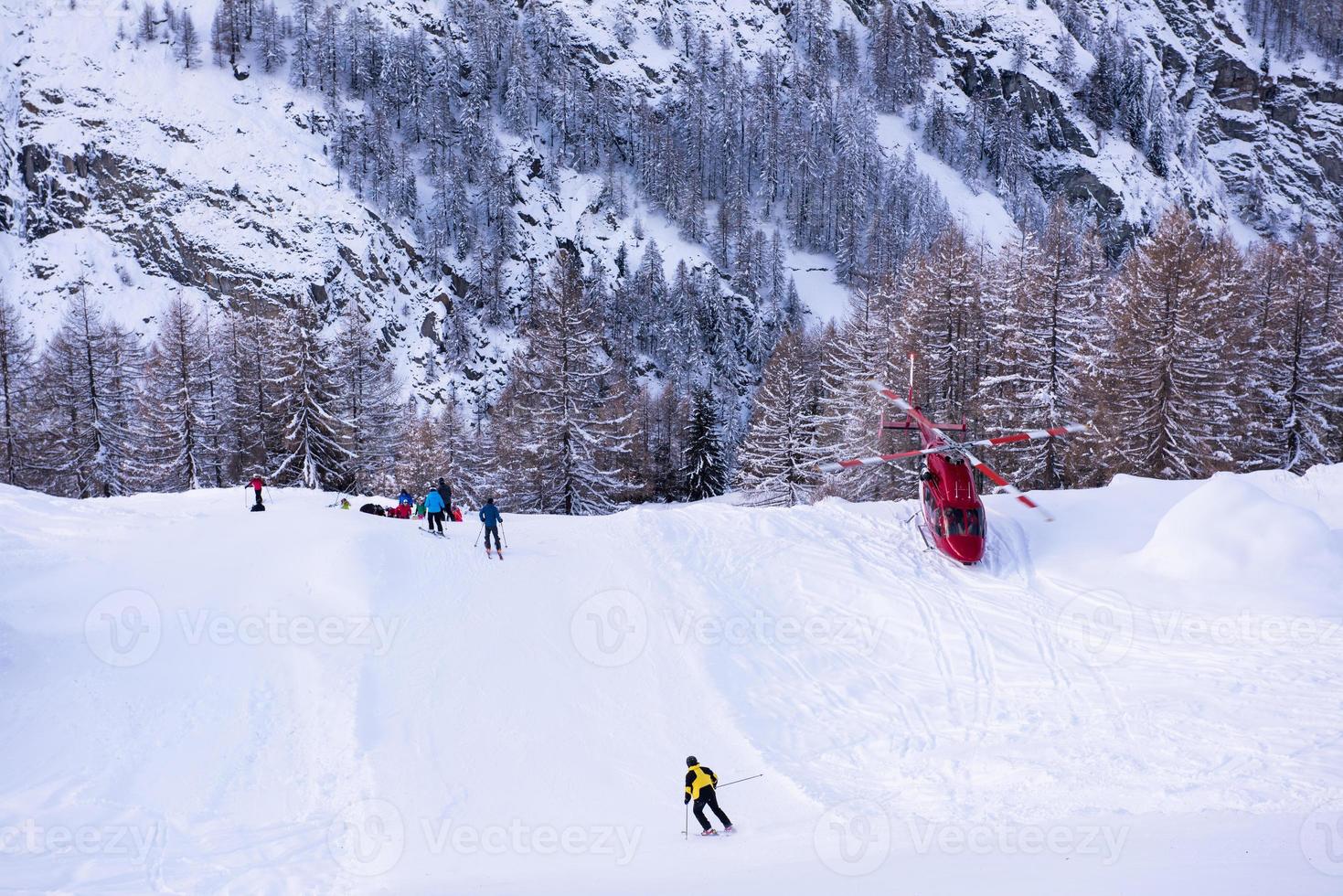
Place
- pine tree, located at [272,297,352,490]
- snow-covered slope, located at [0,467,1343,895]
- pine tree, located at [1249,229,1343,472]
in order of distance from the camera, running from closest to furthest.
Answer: snow-covered slope, located at [0,467,1343,895]
pine tree, located at [1249,229,1343,472]
pine tree, located at [272,297,352,490]

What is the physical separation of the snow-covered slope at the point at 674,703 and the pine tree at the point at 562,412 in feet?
35.8

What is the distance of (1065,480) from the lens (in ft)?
89.1

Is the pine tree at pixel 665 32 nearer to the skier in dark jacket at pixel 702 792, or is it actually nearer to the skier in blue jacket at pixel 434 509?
the skier in blue jacket at pixel 434 509

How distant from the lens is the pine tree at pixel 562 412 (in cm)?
2855

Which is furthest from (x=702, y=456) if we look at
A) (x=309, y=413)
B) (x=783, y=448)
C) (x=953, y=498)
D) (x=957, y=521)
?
(x=957, y=521)

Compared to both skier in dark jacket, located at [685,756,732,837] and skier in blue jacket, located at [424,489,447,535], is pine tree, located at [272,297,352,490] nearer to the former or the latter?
skier in blue jacket, located at [424,489,447,535]

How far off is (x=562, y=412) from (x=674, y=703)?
1823 centimetres

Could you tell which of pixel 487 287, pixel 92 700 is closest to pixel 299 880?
pixel 92 700

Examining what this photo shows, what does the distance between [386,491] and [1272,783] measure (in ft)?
112

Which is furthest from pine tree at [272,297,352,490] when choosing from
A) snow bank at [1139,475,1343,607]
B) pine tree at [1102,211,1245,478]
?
pine tree at [1102,211,1245,478]

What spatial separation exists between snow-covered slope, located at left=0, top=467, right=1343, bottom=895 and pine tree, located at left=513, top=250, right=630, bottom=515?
10.9m

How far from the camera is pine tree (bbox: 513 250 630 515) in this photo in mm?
28547

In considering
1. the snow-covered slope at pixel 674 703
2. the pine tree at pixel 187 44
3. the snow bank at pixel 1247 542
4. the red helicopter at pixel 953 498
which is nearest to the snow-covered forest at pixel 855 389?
the snow-covered slope at pixel 674 703

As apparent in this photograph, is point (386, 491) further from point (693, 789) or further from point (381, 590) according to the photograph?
point (693, 789)
